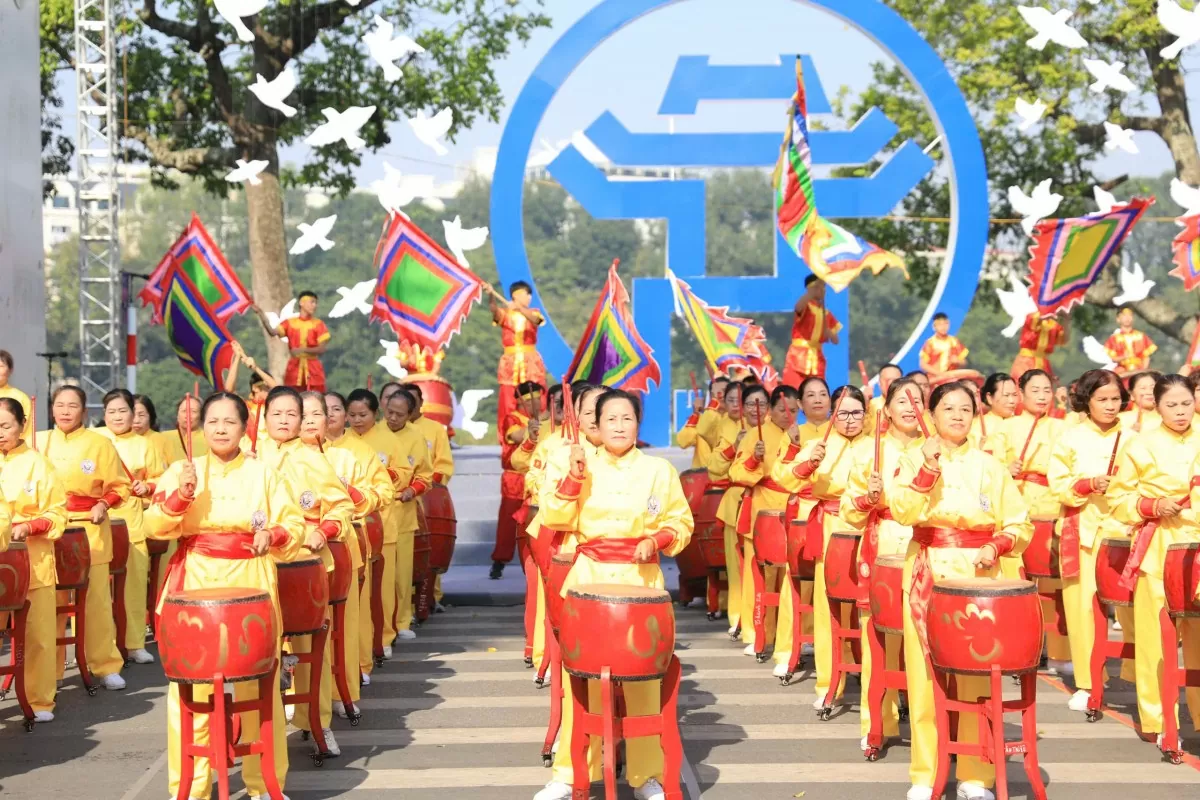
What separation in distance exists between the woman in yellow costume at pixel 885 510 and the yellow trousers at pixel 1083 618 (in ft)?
4.09

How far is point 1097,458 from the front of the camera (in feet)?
23.4

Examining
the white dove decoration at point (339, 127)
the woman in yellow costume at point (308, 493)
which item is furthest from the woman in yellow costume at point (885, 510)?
the white dove decoration at point (339, 127)

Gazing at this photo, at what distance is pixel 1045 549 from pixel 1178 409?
5.31ft

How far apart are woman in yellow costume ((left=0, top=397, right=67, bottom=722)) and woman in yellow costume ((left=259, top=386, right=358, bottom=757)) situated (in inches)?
37.2

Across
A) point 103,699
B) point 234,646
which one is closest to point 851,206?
point 103,699

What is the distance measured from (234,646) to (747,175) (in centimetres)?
5356

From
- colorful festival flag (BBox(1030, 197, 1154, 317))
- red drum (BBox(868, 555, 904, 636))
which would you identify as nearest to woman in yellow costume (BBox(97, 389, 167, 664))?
red drum (BBox(868, 555, 904, 636))

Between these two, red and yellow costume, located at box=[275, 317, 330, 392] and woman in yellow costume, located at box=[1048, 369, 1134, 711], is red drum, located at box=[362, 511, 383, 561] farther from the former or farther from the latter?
red and yellow costume, located at box=[275, 317, 330, 392]

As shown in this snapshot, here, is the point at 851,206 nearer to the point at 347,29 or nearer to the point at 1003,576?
the point at 347,29

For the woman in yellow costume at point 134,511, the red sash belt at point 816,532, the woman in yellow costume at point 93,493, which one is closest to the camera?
the red sash belt at point 816,532

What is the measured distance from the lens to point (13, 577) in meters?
6.58

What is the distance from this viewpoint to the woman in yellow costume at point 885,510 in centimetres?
614

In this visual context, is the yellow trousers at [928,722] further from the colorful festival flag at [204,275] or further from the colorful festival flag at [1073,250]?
the colorful festival flag at [1073,250]

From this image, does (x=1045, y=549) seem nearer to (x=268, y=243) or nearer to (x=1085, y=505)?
(x=1085, y=505)
